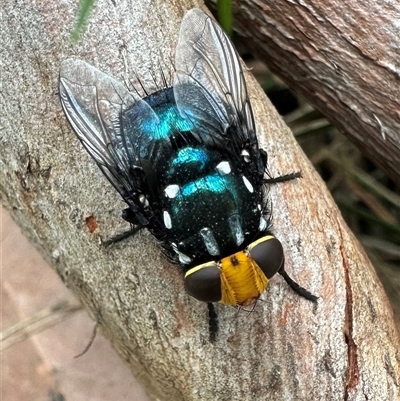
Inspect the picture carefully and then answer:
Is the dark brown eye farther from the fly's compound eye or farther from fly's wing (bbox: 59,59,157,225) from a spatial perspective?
fly's wing (bbox: 59,59,157,225)

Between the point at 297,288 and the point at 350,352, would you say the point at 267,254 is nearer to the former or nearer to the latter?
the point at 297,288

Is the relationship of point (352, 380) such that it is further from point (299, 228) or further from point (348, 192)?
point (348, 192)

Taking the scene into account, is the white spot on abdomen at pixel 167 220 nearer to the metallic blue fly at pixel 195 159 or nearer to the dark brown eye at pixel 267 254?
the metallic blue fly at pixel 195 159

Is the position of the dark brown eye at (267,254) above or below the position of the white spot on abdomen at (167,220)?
below

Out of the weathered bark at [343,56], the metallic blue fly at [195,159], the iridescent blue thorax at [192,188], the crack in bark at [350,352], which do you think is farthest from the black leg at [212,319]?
the weathered bark at [343,56]

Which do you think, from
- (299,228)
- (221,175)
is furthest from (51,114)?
(299,228)

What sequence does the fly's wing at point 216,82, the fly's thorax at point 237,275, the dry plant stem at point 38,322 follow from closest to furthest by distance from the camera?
the fly's thorax at point 237,275 < the fly's wing at point 216,82 < the dry plant stem at point 38,322
